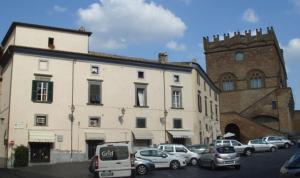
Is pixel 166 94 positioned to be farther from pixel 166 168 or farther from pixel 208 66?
pixel 208 66

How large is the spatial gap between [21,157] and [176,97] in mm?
16724

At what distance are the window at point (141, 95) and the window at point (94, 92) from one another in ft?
13.0

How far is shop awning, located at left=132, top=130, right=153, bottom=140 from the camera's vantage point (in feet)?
126

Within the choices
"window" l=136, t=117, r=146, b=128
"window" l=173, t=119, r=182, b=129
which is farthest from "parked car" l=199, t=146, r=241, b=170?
"window" l=173, t=119, r=182, b=129

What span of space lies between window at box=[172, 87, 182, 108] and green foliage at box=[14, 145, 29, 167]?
51.4 ft

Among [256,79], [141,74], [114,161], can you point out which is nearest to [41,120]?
[141,74]

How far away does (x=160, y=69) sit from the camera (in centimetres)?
4166

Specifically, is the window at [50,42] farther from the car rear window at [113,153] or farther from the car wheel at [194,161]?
the car rear window at [113,153]

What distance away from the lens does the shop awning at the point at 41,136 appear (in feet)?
110

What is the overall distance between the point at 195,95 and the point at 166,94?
12.5ft

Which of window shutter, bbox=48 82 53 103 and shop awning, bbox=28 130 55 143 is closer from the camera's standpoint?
shop awning, bbox=28 130 55 143

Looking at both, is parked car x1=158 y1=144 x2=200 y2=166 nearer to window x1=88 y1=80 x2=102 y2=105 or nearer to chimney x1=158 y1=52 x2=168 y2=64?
window x1=88 y1=80 x2=102 y2=105

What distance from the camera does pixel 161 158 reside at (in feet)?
89.5

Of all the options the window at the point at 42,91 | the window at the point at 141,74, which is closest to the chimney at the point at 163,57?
the window at the point at 141,74
